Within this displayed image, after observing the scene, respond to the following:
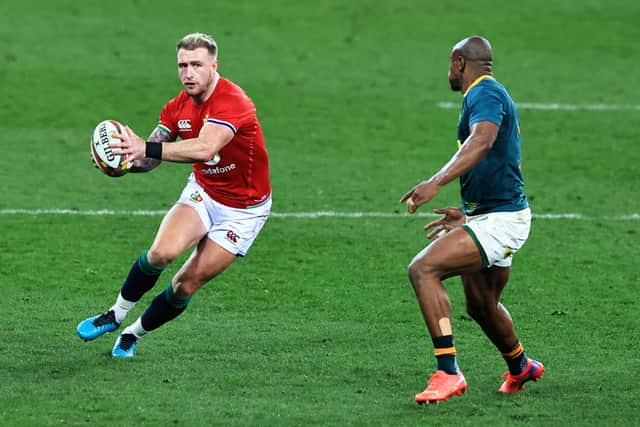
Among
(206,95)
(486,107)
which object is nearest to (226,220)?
(206,95)

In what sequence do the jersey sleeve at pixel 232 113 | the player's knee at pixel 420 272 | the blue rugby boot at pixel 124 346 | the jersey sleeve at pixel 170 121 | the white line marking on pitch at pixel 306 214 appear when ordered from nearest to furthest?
1. the player's knee at pixel 420 272
2. the jersey sleeve at pixel 232 113
3. the blue rugby boot at pixel 124 346
4. the jersey sleeve at pixel 170 121
5. the white line marking on pitch at pixel 306 214

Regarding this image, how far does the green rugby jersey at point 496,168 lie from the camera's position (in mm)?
8062

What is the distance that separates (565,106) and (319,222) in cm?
731

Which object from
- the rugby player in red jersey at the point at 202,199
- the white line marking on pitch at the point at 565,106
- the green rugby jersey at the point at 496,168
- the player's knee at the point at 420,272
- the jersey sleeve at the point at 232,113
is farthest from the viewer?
the white line marking on pitch at the point at 565,106

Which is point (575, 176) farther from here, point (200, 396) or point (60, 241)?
point (200, 396)

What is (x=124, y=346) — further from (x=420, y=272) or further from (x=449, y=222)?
(x=449, y=222)

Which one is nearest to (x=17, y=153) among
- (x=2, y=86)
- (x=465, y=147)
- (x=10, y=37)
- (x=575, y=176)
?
(x=2, y=86)

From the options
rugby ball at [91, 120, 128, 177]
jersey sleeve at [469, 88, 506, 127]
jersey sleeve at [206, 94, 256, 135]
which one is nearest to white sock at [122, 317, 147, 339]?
rugby ball at [91, 120, 128, 177]

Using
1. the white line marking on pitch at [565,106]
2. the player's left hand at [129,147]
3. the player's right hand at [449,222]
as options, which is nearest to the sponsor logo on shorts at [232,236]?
the player's left hand at [129,147]

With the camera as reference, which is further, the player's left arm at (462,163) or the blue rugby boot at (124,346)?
the blue rugby boot at (124,346)

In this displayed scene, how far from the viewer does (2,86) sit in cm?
1881

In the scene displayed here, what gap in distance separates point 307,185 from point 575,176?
3.61 m

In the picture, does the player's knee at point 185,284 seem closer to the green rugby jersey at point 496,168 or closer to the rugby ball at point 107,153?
the rugby ball at point 107,153

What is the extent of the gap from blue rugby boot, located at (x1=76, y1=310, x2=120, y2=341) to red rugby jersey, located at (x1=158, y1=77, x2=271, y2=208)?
122 centimetres
